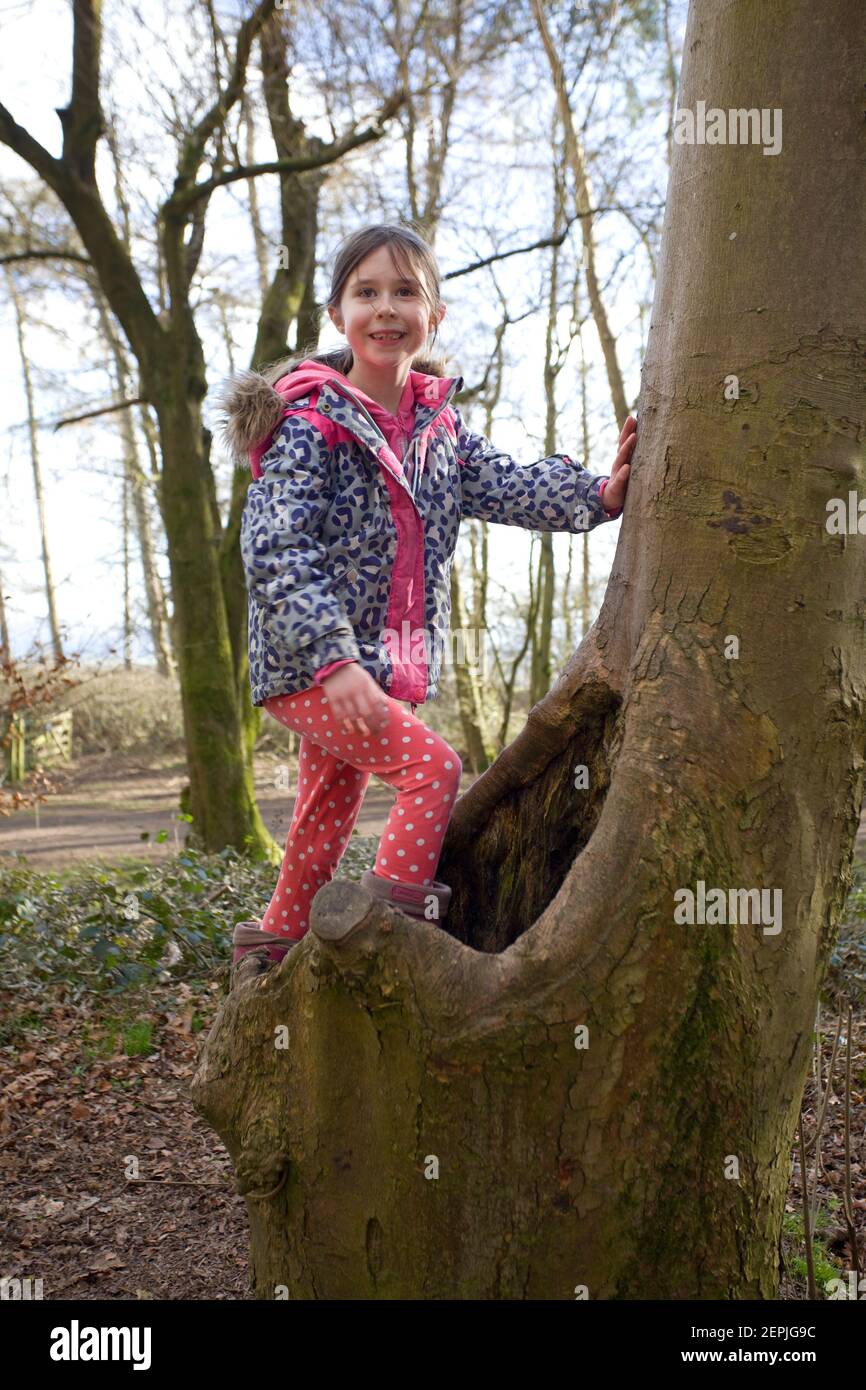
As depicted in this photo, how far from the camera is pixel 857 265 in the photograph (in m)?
2.23

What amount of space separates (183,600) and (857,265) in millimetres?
6757

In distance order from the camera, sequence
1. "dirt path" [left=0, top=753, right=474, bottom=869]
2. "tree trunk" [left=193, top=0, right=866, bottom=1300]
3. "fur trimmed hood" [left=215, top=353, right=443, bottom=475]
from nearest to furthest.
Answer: "tree trunk" [left=193, top=0, right=866, bottom=1300] < "fur trimmed hood" [left=215, top=353, right=443, bottom=475] < "dirt path" [left=0, top=753, right=474, bottom=869]

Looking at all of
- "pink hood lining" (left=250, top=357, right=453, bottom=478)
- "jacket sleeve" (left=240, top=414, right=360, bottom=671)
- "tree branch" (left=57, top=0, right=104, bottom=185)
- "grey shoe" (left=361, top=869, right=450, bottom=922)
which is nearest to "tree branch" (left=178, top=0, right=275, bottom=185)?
"tree branch" (left=57, top=0, right=104, bottom=185)

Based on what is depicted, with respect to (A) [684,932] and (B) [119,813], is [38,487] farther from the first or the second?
(A) [684,932]

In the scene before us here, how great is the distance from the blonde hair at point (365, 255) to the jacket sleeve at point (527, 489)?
0.32 m

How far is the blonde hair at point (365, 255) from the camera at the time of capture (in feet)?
8.62

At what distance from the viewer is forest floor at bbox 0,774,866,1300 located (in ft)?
10.3

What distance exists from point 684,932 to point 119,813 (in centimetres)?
1138

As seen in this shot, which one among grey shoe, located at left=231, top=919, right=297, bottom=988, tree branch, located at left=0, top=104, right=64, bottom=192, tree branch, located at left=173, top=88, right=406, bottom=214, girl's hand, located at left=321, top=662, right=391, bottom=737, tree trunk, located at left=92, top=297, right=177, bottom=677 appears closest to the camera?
girl's hand, located at left=321, top=662, right=391, bottom=737

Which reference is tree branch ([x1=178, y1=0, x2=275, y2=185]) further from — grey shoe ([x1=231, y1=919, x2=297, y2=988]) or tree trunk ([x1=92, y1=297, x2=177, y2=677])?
tree trunk ([x1=92, y1=297, x2=177, y2=677])

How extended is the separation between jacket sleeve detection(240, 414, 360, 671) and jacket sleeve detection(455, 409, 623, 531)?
49cm

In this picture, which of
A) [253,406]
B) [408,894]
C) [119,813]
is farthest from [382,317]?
[119,813]
